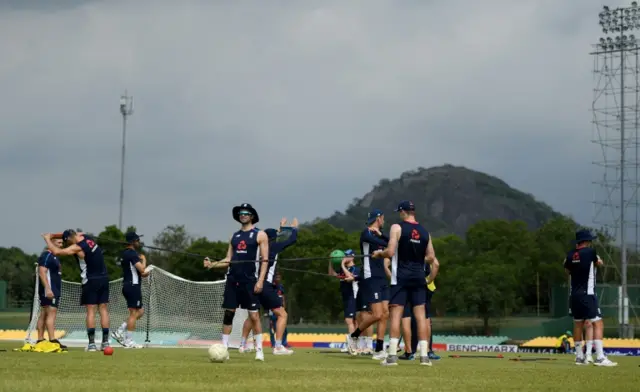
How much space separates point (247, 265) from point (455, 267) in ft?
229

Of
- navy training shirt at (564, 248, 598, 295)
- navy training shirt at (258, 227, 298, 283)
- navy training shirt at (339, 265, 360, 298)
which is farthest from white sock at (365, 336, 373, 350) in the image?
navy training shirt at (564, 248, 598, 295)

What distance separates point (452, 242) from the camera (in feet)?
305

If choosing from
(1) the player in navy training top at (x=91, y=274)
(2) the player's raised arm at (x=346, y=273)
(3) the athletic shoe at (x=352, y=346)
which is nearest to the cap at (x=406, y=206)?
(3) the athletic shoe at (x=352, y=346)

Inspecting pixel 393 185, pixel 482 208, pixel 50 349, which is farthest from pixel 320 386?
pixel 482 208

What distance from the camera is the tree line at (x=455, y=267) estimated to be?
7544 centimetres

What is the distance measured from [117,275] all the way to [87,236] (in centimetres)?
5289

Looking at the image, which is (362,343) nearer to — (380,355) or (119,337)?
(380,355)

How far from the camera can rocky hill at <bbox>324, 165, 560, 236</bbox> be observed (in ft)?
535

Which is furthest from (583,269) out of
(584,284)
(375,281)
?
(375,281)

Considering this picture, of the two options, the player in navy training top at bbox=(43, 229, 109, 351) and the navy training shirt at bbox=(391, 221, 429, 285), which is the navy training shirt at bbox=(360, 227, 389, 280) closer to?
the navy training shirt at bbox=(391, 221, 429, 285)

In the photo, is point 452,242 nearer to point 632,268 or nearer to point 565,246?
point 565,246

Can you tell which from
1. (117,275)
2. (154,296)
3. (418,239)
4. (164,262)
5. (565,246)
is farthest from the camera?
(565,246)

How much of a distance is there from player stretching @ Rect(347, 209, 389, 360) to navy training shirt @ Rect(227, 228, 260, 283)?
2184 millimetres

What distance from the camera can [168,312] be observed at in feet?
88.6
